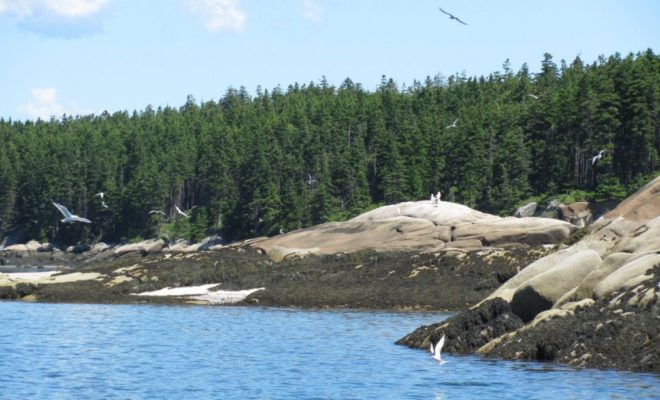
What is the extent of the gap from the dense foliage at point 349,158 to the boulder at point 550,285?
52380 mm

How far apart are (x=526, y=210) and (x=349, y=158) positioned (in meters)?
36.2

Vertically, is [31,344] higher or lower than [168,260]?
lower

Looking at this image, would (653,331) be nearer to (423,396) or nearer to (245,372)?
(423,396)

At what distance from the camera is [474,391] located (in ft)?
85.8

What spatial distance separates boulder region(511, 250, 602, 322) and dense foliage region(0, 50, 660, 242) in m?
52.4

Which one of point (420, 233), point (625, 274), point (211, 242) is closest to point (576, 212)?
point (420, 233)

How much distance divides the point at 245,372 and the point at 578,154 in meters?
71.4

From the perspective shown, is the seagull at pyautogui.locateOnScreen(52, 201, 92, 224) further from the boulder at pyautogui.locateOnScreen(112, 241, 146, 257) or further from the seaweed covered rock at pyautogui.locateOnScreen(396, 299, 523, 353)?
the boulder at pyautogui.locateOnScreen(112, 241, 146, 257)

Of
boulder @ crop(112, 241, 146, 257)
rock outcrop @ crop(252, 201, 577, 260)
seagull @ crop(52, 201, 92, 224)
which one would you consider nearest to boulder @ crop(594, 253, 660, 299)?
seagull @ crop(52, 201, 92, 224)

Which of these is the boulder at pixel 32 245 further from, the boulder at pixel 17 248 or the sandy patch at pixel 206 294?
the sandy patch at pixel 206 294

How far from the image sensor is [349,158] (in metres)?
121

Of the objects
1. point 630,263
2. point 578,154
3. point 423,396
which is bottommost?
point 423,396

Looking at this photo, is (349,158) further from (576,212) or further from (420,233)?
(420,233)

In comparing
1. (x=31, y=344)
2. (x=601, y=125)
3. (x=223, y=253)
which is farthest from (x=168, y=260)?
(x=601, y=125)
